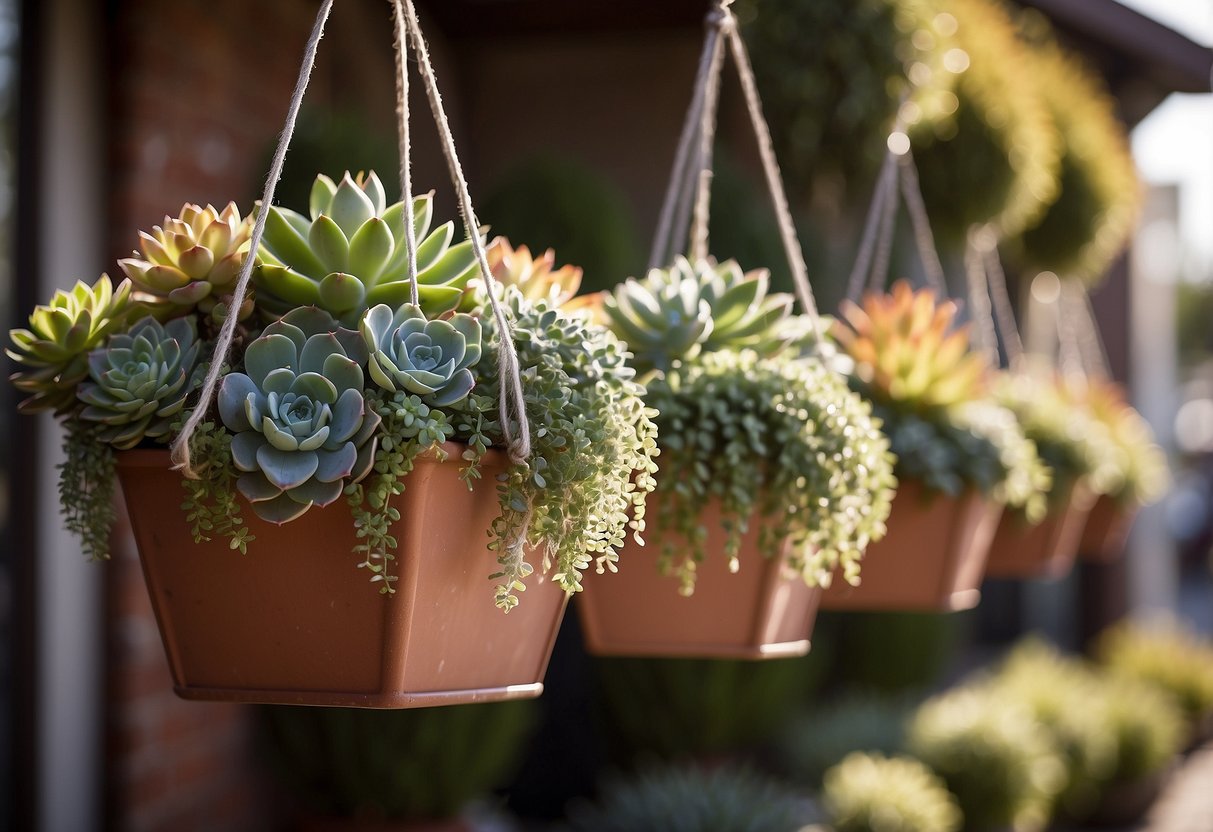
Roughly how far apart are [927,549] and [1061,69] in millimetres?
2180

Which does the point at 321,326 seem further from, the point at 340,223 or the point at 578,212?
the point at 578,212

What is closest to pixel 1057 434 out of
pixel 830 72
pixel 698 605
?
pixel 830 72

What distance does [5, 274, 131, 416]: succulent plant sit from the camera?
3.63 ft

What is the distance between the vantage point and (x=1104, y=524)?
2865 mm

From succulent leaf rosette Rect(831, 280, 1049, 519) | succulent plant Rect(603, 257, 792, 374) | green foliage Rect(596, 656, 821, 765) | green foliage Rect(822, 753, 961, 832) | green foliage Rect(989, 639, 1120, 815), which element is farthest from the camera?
green foliage Rect(989, 639, 1120, 815)

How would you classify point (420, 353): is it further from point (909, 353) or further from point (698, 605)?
point (909, 353)

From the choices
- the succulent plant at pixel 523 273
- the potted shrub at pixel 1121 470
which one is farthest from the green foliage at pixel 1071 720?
the succulent plant at pixel 523 273

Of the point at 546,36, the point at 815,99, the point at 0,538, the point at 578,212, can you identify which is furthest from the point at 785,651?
the point at 546,36

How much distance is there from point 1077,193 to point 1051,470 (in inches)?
48.2

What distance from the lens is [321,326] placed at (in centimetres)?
107

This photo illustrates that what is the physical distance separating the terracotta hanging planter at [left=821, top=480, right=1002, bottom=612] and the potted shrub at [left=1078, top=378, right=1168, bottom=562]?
0.95m

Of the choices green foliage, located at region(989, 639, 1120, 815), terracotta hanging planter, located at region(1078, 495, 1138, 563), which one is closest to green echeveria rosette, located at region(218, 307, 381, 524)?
terracotta hanging planter, located at region(1078, 495, 1138, 563)

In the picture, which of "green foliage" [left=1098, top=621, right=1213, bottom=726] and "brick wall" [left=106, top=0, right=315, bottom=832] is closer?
"brick wall" [left=106, top=0, right=315, bottom=832]

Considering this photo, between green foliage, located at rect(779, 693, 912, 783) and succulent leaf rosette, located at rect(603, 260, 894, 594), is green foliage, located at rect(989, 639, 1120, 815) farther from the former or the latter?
succulent leaf rosette, located at rect(603, 260, 894, 594)
